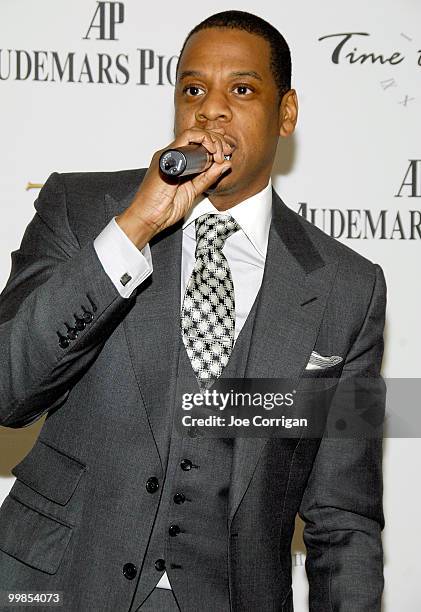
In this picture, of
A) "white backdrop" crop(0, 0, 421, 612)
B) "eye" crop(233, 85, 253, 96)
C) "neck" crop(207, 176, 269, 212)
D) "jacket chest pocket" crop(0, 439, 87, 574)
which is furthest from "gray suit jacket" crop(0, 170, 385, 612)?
"white backdrop" crop(0, 0, 421, 612)

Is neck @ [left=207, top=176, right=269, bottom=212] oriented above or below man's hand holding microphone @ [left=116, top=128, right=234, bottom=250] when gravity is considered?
above

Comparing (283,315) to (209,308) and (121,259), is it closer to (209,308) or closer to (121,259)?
(209,308)

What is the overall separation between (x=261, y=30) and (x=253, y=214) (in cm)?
33

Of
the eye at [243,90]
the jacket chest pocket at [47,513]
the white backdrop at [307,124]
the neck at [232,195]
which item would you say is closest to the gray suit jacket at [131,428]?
the jacket chest pocket at [47,513]

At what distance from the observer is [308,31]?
2594 millimetres

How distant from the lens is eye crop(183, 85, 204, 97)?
1.82m

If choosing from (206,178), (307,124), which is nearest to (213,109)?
(206,178)

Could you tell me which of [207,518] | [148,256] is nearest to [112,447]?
[207,518]

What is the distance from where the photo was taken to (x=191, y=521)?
168cm

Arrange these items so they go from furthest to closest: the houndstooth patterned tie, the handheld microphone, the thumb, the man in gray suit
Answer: the houndstooth patterned tie, the thumb, the man in gray suit, the handheld microphone

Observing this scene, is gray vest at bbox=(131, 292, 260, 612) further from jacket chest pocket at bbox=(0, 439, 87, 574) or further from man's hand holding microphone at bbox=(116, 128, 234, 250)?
man's hand holding microphone at bbox=(116, 128, 234, 250)

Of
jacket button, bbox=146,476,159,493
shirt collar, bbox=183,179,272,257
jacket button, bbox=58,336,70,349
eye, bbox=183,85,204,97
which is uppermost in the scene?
eye, bbox=183,85,204,97

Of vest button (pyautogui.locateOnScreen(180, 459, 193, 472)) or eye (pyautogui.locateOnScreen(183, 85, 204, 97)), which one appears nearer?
vest button (pyautogui.locateOnScreen(180, 459, 193, 472))

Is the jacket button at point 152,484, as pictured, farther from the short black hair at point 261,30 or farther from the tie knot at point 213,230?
the short black hair at point 261,30
